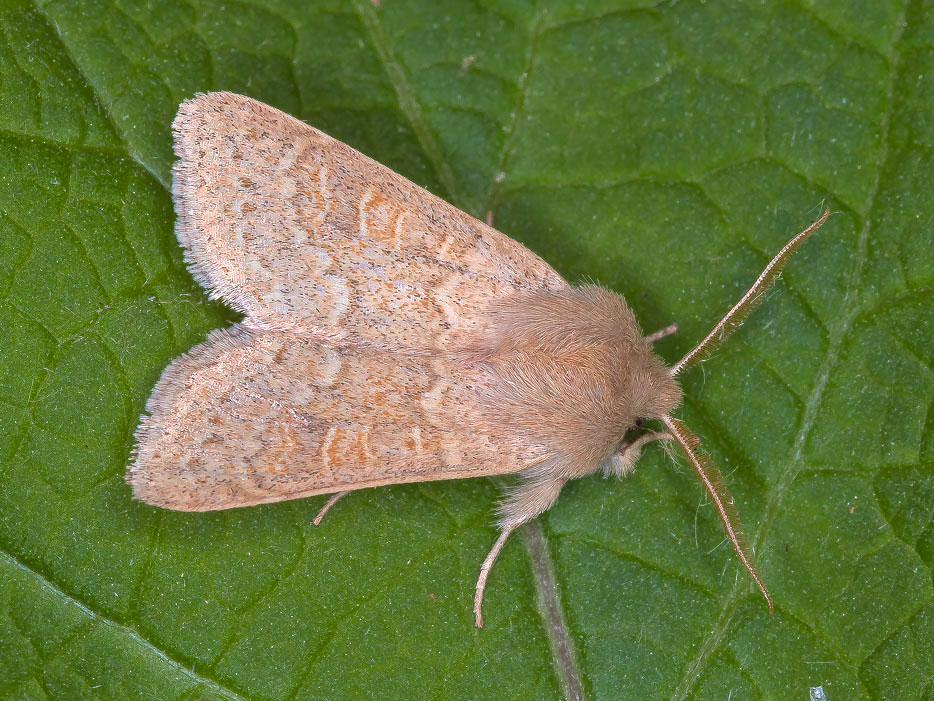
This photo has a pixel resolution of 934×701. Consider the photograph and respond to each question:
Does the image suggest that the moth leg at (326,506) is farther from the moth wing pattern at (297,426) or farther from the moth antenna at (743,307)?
the moth antenna at (743,307)

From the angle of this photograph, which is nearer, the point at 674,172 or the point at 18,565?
the point at 18,565

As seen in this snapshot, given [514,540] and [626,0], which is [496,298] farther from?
[626,0]

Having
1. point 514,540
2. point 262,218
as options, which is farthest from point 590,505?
point 262,218

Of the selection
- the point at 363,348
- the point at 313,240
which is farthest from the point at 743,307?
the point at 313,240

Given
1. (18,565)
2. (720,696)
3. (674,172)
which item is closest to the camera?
(18,565)

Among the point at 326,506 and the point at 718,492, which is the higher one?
the point at 718,492

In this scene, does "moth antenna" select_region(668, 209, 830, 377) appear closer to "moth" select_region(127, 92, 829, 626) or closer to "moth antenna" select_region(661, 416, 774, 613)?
"moth" select_region(127, 92, 829, 626)

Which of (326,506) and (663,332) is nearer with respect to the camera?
(326,506)

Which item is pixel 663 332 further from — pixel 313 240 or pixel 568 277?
pixel 313 240
